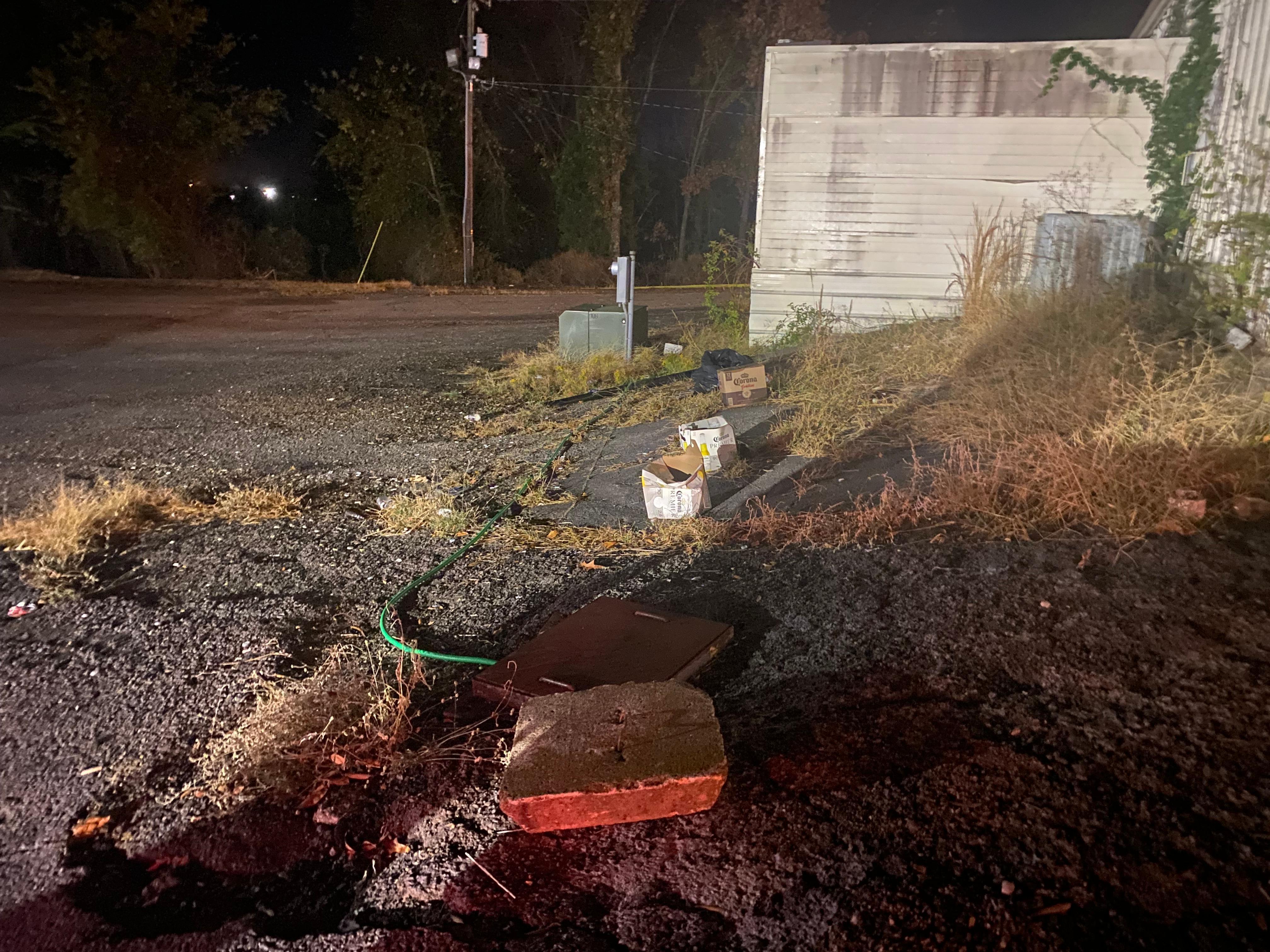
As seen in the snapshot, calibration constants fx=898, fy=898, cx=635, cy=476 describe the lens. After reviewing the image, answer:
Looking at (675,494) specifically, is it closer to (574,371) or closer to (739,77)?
(574,371)

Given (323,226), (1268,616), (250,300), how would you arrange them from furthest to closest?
(323,226) < (250,300) < (1268,616)

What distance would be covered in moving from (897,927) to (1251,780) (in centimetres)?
120

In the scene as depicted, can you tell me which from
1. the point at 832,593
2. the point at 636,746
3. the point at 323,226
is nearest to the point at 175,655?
the point at 636,746

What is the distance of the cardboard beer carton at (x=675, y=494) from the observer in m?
5.22

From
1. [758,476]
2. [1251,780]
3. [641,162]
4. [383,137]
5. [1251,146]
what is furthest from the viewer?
[641,162]

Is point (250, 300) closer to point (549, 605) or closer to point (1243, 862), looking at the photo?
point (549, 605)

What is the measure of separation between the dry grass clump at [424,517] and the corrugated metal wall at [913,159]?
262 inches

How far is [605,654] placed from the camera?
356 centimetres

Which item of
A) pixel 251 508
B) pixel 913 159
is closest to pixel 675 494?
pixel 251 508

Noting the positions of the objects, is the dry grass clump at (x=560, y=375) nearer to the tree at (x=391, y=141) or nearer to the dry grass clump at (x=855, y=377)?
the dry grass clump at (x=855, y=377)

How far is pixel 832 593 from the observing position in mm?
4094

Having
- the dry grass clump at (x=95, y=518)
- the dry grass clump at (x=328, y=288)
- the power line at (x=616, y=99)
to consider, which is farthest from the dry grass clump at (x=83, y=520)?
the power line at (x=616, y=99)

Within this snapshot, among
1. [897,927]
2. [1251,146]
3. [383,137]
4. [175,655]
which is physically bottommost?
[175,655]

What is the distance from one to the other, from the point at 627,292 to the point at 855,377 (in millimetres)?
3201
